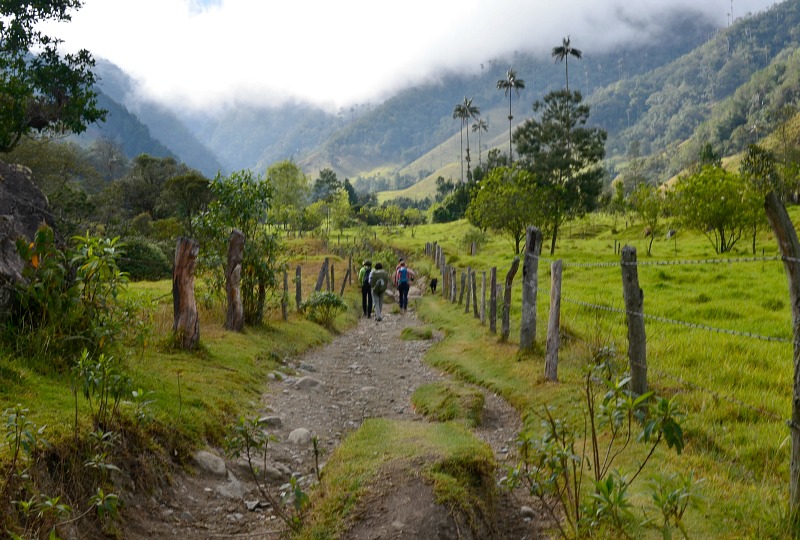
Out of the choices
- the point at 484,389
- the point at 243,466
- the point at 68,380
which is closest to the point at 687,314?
the point at 484,389

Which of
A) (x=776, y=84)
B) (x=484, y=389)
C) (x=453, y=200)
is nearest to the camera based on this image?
(x=484, y=389)

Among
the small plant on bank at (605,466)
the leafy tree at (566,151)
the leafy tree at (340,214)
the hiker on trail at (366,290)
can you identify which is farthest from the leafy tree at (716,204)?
the leafy tree at (340,214)

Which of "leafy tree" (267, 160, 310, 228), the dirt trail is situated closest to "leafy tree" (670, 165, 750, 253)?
the dirt trail

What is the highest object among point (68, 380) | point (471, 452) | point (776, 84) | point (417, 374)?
point (776, 84)

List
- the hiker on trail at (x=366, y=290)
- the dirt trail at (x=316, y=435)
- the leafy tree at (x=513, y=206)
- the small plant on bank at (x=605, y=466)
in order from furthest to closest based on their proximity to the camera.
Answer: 1. the leafy tree at (x=513, y=206)
2. the hiker on trail at (x=366, y=290)
3. the dirt trail at (x=316, y=435)
4. the small plant on bank at (x=605, y=466)

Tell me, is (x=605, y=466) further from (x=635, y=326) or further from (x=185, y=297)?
(x=185, y=297)

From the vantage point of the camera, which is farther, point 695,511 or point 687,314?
point 687,314

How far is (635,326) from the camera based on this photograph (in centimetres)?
761

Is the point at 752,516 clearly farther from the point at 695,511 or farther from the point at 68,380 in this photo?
the point at 68,380

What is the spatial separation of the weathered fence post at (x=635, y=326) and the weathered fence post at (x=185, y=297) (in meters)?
7.83

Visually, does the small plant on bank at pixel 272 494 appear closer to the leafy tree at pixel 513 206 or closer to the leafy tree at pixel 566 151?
the leafy tree at pixel 513 206

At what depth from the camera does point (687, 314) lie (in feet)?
51.1

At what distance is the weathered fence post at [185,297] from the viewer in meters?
11.1

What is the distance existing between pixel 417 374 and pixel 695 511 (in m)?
8.30
